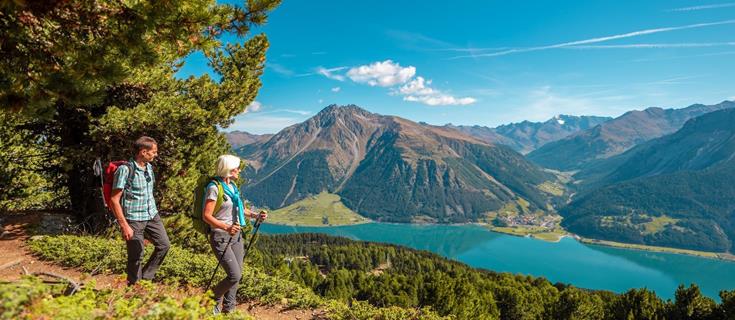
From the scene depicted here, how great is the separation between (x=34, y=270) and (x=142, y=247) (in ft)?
21.1

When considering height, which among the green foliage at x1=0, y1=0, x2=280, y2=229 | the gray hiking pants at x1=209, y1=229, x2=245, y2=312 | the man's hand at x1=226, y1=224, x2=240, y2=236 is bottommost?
the gray hiking pants at x1=209, y1=229, x2=245, y2=312

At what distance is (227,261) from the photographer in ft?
21.1

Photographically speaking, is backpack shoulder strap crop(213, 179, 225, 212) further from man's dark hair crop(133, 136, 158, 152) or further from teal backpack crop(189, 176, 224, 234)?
man's dark hair crop(133, 136, 158, 152)

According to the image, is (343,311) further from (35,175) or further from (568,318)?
(568,318)

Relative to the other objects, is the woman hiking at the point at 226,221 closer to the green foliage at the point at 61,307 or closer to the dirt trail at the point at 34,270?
the dirt trail at the point at 34,270

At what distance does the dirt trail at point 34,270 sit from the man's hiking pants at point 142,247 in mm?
1126

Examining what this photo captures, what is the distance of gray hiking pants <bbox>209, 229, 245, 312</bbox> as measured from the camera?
641 centimetres

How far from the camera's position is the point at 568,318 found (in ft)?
147

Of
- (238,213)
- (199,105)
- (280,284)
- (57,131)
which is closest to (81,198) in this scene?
(57,131)

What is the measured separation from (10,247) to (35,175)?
812cm

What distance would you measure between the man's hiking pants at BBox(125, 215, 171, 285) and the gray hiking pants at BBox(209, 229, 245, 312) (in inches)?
59.0

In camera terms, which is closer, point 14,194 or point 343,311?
point 343,311

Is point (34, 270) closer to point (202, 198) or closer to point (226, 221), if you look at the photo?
point (202, 198)

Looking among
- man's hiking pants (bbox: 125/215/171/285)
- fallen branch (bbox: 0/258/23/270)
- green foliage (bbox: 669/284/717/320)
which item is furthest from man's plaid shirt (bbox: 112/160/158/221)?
green foliage (bbox: 669/284/717/320)
